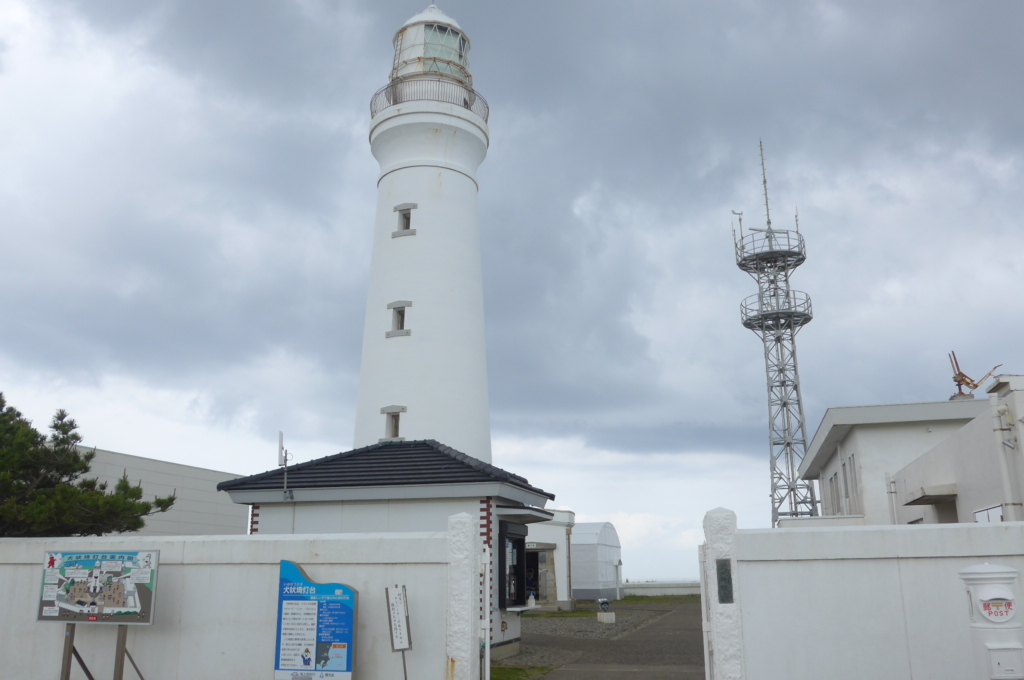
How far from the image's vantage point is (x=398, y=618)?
10.2m

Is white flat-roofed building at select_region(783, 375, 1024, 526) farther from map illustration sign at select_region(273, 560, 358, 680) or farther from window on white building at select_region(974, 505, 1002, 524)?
map illustration sign at select_region(273, 560, 358, 680)

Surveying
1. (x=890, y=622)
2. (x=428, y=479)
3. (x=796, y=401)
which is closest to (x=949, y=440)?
(x=890, y=622)

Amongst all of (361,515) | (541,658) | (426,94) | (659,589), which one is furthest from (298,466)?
(659,589)

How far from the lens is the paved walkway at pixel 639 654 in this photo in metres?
14.0

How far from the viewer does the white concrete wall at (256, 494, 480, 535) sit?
15867 mm

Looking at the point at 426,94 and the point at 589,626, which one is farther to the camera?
the point at 589,626

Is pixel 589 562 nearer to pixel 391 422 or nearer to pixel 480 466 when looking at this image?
pixel 391 422

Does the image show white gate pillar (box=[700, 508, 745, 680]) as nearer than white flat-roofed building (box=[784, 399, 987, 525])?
Yes

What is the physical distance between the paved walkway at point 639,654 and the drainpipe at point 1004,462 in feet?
18.0

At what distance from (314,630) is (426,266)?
12.9 metres

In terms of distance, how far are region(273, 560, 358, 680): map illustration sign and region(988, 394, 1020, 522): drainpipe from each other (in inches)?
377

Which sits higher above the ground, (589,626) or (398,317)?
(398,317)

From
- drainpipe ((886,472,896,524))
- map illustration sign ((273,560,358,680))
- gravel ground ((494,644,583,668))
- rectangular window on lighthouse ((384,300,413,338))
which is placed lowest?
gravel ground ((494,644,583,668))

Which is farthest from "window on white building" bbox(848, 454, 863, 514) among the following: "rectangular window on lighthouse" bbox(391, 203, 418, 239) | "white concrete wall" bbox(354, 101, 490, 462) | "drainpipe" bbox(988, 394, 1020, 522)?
"rectangular window on lighthouse" bbox(391, 203, 418, 239)
